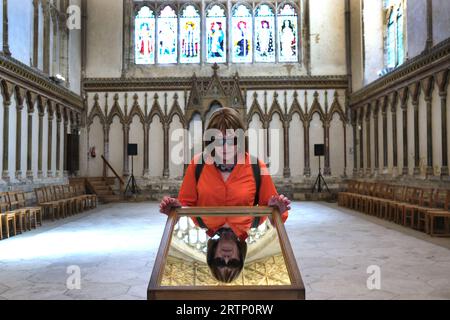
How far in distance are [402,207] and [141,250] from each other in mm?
6103

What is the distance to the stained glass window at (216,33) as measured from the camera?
17.6m

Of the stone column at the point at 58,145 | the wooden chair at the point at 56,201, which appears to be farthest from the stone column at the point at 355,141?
the stone column at the point at 58,145

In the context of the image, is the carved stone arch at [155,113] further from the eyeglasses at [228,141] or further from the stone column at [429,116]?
the eyeglasses at [228,141]

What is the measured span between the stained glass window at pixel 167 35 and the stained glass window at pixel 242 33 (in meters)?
2.49

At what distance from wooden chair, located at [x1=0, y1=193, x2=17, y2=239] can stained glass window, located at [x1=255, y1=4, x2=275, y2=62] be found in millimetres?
11683

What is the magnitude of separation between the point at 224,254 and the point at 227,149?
28.0 inches

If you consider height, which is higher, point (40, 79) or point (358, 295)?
point (40, 79)

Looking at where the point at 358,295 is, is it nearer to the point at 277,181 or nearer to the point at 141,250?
the point at 141,250

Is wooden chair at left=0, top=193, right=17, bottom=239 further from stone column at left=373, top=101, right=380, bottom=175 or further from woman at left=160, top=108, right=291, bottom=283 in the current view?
stone column at left=373, top=101, right=380, bottom=175

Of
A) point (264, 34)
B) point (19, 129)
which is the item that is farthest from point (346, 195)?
point (19, 129)

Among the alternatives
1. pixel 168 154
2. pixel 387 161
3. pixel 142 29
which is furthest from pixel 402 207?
pixel 142 29

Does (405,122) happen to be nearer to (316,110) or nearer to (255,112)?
(316,110)

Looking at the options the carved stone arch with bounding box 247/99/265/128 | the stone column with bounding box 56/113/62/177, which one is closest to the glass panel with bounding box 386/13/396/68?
the carved stone arch with bounding box 247/99/265/128

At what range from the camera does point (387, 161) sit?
1362 cm
